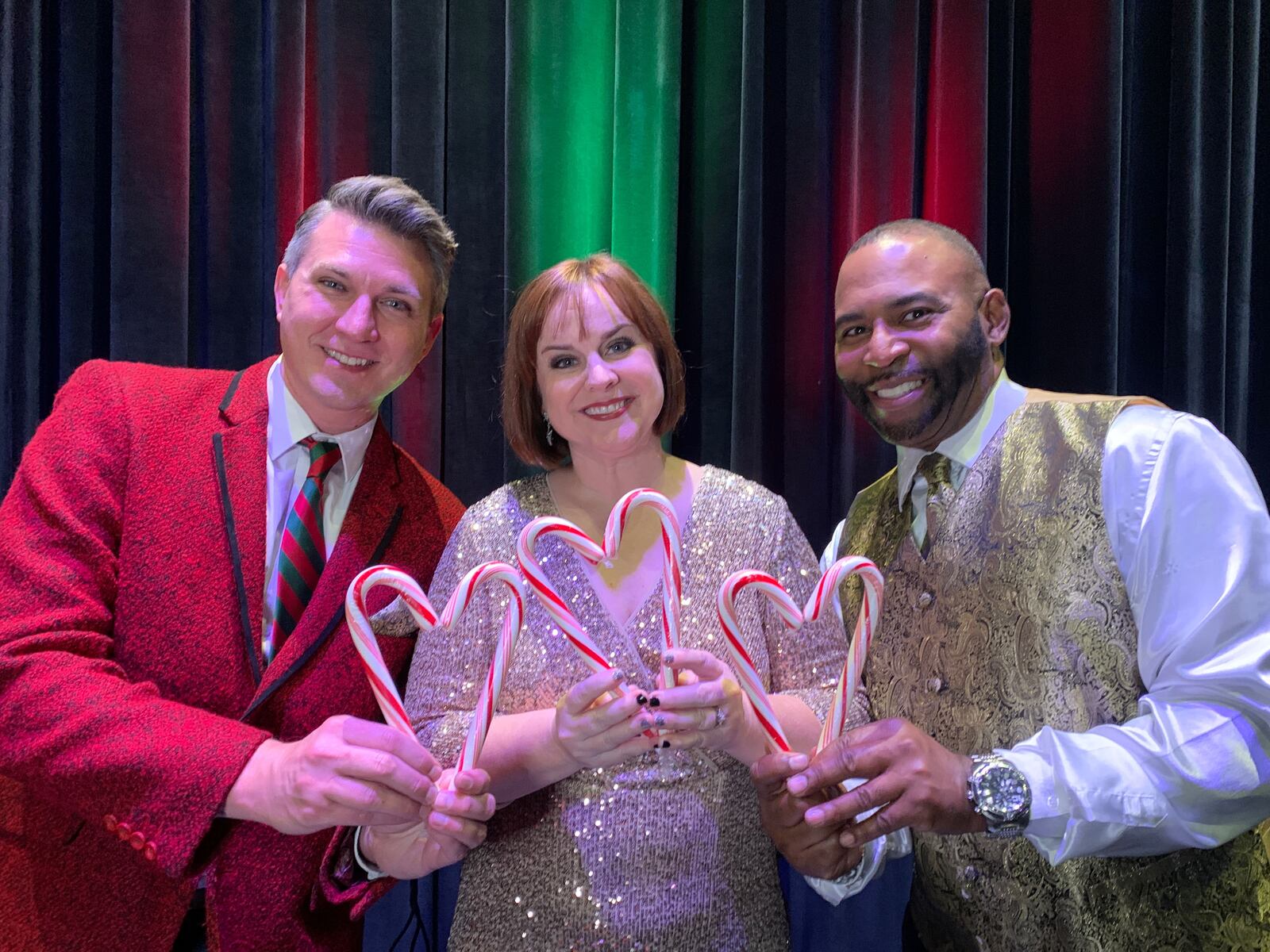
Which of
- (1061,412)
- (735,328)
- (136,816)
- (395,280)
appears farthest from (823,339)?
(136,816)

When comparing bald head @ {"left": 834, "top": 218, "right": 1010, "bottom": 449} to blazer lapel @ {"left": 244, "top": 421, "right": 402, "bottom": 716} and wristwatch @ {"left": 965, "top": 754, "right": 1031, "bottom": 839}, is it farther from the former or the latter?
blazer lapel @ {"left": 244, "top": 421, "right": 402, "bottom": 716}

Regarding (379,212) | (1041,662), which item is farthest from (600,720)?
(379,212)

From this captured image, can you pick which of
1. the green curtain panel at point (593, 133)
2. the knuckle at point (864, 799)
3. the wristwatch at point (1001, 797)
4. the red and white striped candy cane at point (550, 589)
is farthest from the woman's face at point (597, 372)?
the green curtain panel at point (593, 133)

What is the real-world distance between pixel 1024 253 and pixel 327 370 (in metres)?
1.94

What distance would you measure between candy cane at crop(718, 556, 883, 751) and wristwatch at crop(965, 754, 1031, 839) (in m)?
0.22

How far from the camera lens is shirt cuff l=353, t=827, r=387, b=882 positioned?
1.59 meters

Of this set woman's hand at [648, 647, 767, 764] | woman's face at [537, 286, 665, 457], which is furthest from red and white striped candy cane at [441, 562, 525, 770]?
woman's face at [537, 286, 665, 457]

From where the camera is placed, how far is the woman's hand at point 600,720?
4.41 ft

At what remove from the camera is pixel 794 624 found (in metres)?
1.51

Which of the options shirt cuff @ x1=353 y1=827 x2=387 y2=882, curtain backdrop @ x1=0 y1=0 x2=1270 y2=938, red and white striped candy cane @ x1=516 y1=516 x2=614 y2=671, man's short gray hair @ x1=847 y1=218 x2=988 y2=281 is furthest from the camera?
curtain backdrop @ x1=0 y1=0 x2=1270 y2=938

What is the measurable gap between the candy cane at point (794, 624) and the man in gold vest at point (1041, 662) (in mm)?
47

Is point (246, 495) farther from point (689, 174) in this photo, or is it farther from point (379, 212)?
point (689, 174)

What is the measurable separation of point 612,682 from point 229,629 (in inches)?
30.3

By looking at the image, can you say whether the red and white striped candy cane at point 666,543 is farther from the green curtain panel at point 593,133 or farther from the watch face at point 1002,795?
the green curtain panel at point 593,133
